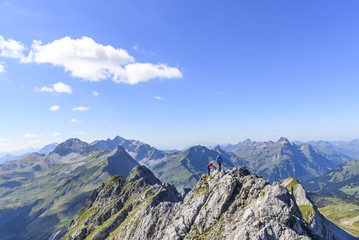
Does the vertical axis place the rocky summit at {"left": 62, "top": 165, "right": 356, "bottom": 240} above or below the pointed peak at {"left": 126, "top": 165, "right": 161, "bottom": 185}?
above

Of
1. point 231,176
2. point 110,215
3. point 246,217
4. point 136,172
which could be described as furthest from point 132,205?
point 246,217

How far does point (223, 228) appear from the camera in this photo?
4031 cm

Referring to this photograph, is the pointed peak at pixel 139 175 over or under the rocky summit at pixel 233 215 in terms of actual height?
under

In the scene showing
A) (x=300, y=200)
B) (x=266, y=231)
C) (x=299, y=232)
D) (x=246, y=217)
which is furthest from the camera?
(x=300, y=200)

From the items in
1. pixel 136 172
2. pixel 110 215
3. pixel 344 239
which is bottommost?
pixel 344 239

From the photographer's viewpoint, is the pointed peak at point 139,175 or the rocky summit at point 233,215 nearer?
the rocky summit at point 233,215

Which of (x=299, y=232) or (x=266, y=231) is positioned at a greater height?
(x=266, y=231)

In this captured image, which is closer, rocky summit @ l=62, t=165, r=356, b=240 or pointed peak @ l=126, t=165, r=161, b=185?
rocky summit @ l=62, t=165, r=356, b=240

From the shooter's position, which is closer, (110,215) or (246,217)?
(246,217)

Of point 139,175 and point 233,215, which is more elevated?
point 233,215

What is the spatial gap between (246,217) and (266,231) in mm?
4858

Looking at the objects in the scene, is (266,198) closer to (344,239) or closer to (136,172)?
(344,239)

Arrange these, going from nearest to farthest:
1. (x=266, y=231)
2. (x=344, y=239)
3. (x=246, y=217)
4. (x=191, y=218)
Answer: (x=266, y=231), (x=246, y=217), (x=191, y=218), (x=344, y=239)

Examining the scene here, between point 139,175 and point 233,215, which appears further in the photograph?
point 139,175
